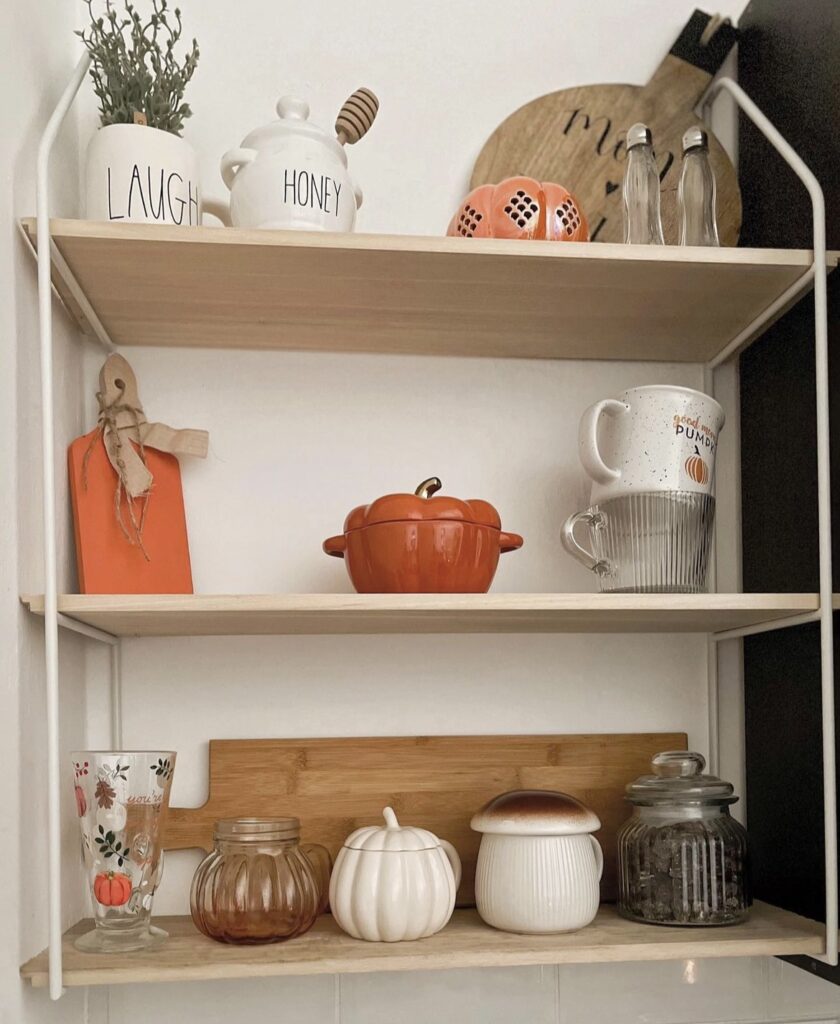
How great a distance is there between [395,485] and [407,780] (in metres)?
0.36

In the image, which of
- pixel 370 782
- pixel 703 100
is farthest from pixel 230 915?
pixel 703 100

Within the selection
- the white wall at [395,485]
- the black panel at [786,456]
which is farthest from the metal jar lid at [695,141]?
the white wall at [395,485]

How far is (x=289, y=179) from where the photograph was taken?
1163 millimetres

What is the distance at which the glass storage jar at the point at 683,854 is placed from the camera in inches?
47.4

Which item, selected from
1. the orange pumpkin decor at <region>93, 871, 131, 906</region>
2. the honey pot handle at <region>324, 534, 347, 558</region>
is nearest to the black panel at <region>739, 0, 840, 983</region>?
the honey pot handle at <region>324, 534, 347, 558</region>

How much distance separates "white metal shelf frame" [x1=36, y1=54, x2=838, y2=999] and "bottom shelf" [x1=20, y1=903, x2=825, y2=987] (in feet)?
0.15

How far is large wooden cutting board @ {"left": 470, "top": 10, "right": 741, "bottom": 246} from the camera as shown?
56.4 inches

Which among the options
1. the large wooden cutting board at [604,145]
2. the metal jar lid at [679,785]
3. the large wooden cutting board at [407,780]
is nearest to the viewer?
the metal jar lid at [679,785]

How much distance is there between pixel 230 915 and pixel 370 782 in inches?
10.6

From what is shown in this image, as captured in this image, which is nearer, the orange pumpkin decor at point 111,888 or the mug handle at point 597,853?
the orange pumpkin decor at point 111,888

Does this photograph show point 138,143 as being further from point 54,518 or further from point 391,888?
point 391,888

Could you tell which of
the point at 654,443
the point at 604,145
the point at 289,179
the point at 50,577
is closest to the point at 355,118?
the point at 289,179

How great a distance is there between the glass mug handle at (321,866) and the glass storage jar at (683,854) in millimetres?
327

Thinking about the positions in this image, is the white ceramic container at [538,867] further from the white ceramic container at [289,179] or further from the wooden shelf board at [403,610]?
the white ceramic container at [289,179]
